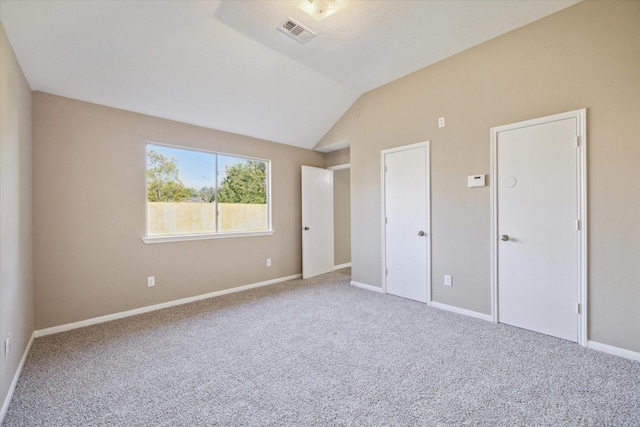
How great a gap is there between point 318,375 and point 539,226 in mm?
2480

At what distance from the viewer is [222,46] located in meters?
2.86

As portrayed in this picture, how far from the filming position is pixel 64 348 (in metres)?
2.51

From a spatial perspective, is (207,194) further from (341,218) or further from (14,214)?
(341,218)

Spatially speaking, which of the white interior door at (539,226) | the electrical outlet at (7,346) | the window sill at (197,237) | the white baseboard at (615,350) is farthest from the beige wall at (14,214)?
the white baseboard at (615,350)

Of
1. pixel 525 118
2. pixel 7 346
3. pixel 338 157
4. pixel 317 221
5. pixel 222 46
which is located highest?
pixel 222 46

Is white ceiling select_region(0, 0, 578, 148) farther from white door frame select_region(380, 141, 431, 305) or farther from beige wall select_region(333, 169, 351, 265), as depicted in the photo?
beige wall select_region(333, 169, 351, 265)

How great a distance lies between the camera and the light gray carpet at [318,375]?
1672mm

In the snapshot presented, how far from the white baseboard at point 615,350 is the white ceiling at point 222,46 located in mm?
2979

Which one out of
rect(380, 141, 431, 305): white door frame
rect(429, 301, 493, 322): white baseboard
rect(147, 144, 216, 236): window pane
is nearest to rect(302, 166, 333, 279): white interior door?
rect(380, 141, 431, 305): white door frame

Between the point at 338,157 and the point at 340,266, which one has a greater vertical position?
the point at 338,157

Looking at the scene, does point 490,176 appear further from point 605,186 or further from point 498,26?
point 498,26

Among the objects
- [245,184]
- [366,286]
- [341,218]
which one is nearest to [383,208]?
[366,286]

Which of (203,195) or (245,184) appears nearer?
(203,195)

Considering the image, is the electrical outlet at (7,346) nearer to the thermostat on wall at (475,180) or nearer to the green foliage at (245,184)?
the green foliage at (245,184)
